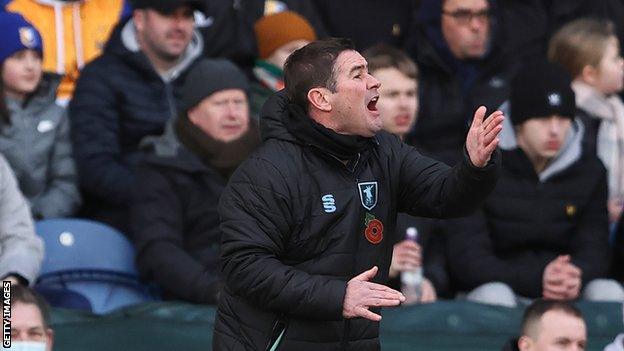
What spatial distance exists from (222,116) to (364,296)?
3054mm

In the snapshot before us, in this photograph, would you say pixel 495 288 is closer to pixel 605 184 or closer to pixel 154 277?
pixel 605 184

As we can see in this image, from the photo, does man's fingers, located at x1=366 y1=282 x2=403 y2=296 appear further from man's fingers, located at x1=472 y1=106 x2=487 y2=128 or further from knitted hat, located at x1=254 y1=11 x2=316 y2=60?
knitted hat, located at x1=254 y1=11 x2=316 y2=60

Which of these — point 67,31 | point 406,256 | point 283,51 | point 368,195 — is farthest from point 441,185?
point 67,31

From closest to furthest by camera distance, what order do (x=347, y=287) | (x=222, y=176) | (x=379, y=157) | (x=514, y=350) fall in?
(x=347, y=287) → (x=379, y=157) → (x=514, y=350) → (x=222, y=176)

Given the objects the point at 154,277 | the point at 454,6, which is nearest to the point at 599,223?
the point at 454,6

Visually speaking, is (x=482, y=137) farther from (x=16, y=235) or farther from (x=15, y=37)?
(x=15, y=37)

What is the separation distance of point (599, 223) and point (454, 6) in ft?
4.90

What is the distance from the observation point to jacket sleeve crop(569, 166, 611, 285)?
7516 mm

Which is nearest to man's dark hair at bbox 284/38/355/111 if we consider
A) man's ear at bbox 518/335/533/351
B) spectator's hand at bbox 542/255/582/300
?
man's ear at bbox 518/335/533/351

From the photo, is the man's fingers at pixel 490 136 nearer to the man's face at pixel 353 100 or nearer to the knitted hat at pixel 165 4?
the man's face at pixel 353 100

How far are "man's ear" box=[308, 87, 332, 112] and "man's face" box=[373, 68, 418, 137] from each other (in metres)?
2.71

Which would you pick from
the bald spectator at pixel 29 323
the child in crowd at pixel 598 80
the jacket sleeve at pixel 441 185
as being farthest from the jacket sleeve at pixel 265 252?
the child in crowd at pixel 598 80

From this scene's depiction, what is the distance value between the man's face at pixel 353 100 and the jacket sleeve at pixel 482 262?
8.64 ft

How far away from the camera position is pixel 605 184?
7.74m
